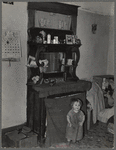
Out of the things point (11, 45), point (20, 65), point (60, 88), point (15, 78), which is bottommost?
point (60, 88)

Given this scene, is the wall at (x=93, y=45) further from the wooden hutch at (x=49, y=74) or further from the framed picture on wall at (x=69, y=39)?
the framed picture on wall at (x=69, y=39)

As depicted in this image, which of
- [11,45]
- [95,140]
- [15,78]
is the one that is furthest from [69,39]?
[95,140]

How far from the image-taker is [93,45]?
178 inches

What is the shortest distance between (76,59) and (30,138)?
177 centimetres

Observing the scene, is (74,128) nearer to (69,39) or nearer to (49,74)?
(49,74)

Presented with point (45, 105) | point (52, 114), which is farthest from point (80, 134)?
point (45, 105)

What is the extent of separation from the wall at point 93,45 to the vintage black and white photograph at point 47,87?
0.18 m

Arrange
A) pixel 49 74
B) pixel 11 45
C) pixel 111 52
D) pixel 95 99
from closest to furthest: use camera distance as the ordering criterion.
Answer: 1. pixel 11 45
2. pixel 49 74
3. pixel 95 99
4. pixel 111 52

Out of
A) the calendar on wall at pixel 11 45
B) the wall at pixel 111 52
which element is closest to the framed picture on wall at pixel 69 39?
the calendar on wall at pixel 11 45

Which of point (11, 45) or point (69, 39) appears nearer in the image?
point (11, 45)

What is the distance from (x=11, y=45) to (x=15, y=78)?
606 millimetres

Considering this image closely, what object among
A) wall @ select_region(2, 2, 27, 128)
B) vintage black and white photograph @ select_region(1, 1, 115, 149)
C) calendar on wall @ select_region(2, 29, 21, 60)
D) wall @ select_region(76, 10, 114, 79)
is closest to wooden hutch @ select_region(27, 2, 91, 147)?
vintage black and white photograph @ select_region(1, 1, 115, 149)

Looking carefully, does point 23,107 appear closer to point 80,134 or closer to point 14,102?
point 14,102

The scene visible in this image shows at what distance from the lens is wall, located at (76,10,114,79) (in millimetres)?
4229
